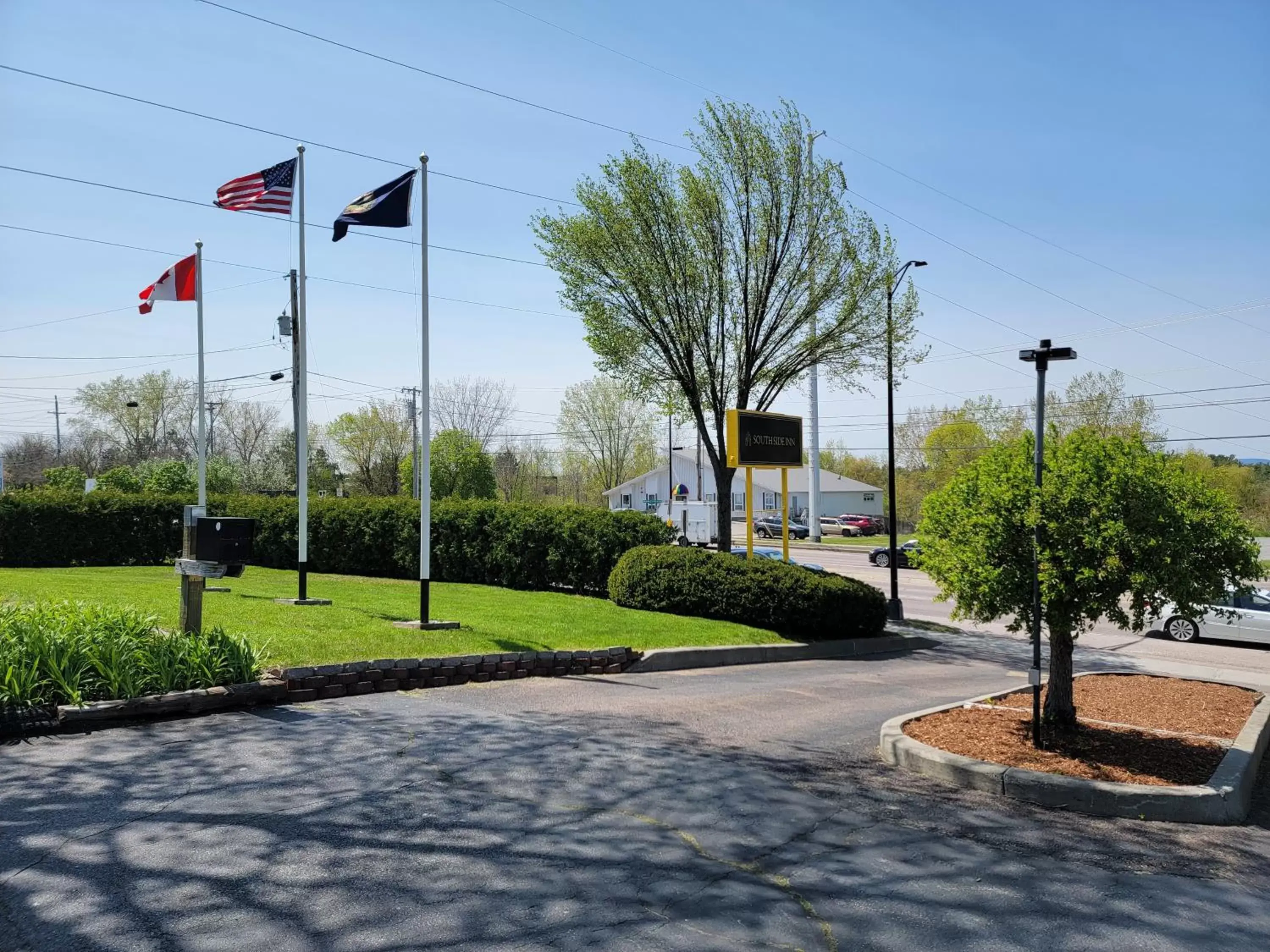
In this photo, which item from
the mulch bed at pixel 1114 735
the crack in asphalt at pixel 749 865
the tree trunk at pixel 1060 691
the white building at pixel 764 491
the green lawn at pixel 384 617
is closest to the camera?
the crack in asphalt at pixel 749 865

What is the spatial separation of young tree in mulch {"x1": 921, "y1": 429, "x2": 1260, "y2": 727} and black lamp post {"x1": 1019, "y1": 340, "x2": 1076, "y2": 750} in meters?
0.07

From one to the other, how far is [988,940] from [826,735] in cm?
476

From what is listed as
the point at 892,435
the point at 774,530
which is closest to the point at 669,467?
the point at 774,530

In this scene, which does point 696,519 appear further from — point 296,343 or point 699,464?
point 296,343

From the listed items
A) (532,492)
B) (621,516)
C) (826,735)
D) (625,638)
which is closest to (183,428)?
(532,492)

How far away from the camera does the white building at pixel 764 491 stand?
3319 inches

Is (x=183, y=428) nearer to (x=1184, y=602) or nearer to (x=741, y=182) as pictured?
(x=741, y=182)

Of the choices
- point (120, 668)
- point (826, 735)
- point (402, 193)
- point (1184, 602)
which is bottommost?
point (826, 735)

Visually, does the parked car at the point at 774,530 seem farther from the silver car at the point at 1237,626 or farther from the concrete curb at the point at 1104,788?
the concrete curb at the point at 1104,788

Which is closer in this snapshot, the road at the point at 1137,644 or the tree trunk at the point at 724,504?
the road at the point at 1137,644

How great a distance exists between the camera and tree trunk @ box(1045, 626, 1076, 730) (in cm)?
878

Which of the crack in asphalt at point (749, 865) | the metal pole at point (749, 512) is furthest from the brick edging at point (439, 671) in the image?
the metal pole at point (749, 512)

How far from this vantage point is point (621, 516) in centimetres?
1961

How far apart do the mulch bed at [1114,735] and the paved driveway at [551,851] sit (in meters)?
0.68
